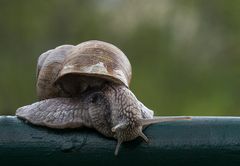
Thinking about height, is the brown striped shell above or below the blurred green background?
above

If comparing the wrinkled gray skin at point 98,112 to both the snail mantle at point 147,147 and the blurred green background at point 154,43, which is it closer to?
the snail mantle at point 147,147

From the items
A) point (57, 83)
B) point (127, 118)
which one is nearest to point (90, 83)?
point (57, 83)

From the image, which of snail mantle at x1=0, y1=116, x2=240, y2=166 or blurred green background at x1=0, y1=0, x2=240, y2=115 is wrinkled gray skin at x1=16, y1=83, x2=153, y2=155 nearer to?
snail mantle at x1=0, y1=116, x2=240, y2=166

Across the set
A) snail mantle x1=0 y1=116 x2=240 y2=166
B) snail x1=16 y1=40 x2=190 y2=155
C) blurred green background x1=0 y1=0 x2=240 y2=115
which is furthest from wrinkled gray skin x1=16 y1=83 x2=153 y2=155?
blurred green background x1=0 y1=0 x2=240 y2=115

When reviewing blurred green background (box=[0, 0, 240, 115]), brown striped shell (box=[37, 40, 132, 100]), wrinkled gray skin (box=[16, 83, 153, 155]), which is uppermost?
brown striped shell (box=[37, 40, 132, 100])

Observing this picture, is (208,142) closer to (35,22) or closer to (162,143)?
(162,143)

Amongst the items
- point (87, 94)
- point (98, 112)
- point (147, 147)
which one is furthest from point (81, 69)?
point (147, 147)

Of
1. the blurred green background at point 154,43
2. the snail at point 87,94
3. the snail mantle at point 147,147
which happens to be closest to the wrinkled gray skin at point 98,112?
the snail at point 87,94
